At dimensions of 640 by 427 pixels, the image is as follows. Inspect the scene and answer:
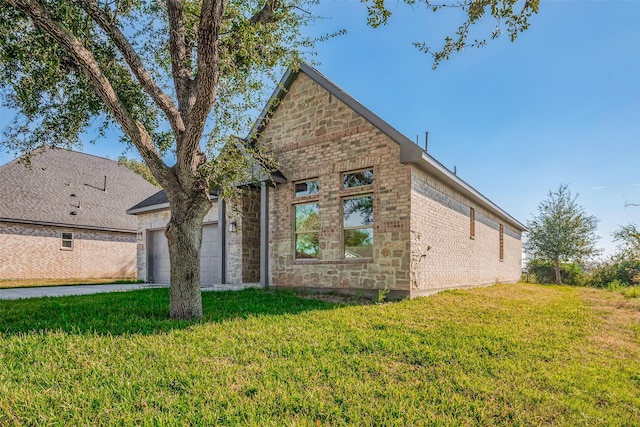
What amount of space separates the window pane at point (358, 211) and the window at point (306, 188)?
105cm

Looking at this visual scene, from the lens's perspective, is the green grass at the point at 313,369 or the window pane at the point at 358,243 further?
the window pane at the point at 358,243

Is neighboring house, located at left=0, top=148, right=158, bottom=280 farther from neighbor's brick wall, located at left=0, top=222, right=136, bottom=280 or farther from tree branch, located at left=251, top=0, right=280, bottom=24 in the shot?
tree branch, located at left=251, top=0, right=280, bottom=24

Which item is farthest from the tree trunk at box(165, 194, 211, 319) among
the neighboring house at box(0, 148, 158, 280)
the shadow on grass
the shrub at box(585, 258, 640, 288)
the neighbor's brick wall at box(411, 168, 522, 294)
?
the shrub at box(585, 258, 640, 288)

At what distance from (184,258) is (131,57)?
135 inches

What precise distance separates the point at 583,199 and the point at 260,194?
22.1 m

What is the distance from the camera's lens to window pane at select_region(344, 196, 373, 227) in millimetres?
9234

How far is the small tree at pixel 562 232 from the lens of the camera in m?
22.8

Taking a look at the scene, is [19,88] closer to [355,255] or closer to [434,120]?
[355,255]

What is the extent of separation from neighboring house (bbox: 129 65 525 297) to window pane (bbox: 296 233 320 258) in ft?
0.09

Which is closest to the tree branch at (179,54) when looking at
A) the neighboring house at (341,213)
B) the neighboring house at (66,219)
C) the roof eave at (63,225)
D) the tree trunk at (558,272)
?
the neighboring house at (341,213)

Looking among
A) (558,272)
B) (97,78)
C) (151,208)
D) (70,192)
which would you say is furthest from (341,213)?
(558,272)

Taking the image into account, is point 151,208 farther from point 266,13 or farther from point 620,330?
point 620,330

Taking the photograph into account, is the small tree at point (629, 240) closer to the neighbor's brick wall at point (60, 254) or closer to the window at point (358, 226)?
the window at point (358, 226)

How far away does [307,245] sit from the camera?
10.2 meters
